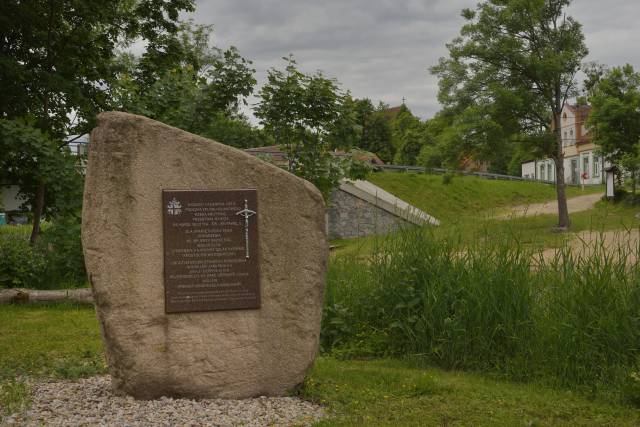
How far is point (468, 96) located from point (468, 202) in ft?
36.0

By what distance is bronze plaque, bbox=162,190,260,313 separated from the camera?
19.0ft

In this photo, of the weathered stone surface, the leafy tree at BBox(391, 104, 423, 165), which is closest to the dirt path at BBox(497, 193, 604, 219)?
the leafy tree at BBox(391, 104, 423, 165)

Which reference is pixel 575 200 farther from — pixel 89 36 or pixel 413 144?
pixel 89 36

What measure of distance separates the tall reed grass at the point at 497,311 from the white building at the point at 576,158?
151 feet

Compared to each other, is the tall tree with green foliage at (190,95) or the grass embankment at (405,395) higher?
the tall tree with green foliage at (190,95)

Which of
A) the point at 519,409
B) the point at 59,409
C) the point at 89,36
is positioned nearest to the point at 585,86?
the point at 89,36

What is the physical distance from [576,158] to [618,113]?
94.5 ft

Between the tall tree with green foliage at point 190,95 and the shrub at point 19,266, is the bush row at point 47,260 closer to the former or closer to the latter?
the shrub at point 19,266

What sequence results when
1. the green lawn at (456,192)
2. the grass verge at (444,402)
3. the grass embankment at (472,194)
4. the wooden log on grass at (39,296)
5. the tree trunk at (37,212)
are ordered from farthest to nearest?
the green lawn at (456,192), the grass embankment at (472,194), the tree trunk at (37,212), the wooden log on grass at (39,296), the grass verge at (444,402)

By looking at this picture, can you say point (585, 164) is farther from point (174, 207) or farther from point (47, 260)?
point (174, 207)

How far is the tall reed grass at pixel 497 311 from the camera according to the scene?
661 cm

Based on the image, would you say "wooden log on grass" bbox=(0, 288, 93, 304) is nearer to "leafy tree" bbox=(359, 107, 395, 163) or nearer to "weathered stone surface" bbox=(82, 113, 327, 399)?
"weathered stone surface" bbox=(82, 113, 327, 399)

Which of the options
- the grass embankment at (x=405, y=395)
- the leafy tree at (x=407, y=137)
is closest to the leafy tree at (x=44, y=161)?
the grass embankment at (x=405, y=395)

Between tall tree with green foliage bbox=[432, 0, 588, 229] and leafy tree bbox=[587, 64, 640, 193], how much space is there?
14.7 ft
